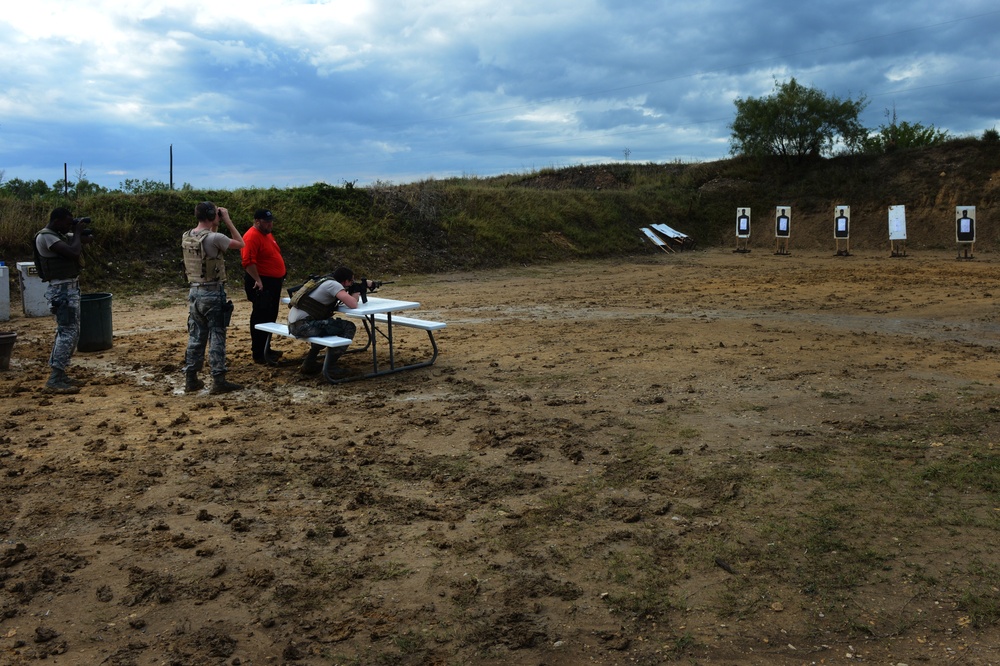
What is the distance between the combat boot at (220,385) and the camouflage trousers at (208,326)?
5cm

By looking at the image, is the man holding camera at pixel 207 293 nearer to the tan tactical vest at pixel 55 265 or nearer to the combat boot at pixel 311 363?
the combat boot at pixel 311 363

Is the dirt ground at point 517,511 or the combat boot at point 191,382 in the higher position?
the combat boot at point 191,382

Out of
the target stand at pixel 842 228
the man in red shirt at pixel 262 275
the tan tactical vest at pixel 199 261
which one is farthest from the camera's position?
the target stand at pixel 842 228

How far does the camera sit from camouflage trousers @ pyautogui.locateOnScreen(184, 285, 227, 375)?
23.0ft

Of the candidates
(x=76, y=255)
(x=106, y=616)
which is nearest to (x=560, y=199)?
(x=76, y=255)

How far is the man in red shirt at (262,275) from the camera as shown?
818 centimetres

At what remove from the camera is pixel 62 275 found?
7.32 meters

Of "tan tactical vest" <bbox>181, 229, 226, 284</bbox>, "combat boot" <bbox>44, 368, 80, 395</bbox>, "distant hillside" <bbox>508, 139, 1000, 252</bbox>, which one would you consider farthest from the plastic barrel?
"distant hillside" <bbox>508, 139, 1000, 252</bbox>

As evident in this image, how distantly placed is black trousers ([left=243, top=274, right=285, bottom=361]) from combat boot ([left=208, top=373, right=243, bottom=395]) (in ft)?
3.84

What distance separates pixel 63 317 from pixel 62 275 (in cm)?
38

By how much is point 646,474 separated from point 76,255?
5.45m

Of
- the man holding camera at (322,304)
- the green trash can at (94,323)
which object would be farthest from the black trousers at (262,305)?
the green trash can at (94,323)

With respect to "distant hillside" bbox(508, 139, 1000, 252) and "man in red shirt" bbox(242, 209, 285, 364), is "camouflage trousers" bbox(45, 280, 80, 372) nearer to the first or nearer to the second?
"man in red shirt" bbox(242, 209, 285, 364)

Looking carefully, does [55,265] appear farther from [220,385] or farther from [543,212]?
[543,212]
